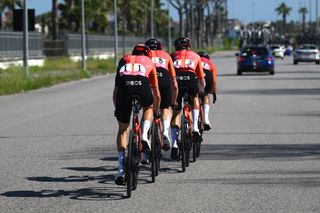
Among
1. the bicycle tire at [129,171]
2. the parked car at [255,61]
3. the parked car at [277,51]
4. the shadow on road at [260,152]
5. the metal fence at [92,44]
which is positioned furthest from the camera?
the parked car at [277,51]

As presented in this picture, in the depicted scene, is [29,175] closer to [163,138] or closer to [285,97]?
[163,138]

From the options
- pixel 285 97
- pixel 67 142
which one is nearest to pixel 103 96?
pixel 285 97

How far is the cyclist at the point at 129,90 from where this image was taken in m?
11.4

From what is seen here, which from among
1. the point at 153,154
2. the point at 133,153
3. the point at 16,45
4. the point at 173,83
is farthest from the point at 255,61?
the point at 133,153

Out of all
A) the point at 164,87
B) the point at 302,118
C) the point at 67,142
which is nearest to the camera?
the point at 164,87

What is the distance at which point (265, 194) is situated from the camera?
11.3m

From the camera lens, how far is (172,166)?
1405 centimetres

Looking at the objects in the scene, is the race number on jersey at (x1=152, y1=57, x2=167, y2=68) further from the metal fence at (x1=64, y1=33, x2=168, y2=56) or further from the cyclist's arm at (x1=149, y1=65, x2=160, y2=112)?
the metal fence at (x1=64, y1=33, x2=168, y2=56)

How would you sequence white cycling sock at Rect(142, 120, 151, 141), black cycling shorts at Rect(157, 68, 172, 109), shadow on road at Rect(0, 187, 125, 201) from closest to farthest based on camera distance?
shadow on road at Rect(0, 187, 125, 201) → white cycling sock at Rect(142, 120, 151, 141) → black cycling shorts at Rect(157, 68, 172, 109)

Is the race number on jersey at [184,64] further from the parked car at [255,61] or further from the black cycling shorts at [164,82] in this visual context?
the parked car at [255,61]

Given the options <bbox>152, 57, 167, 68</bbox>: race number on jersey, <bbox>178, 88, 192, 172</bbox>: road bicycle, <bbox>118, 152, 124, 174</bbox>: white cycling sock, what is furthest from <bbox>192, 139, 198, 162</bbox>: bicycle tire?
<bbox>118, 152, 124, 174</bbox>: white cycling sock

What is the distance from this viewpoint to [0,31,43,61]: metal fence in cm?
5981

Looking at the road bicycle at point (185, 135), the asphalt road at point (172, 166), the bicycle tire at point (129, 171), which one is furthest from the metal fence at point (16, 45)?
the bicycle tire at point (129, 171)

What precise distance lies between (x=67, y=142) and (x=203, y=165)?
13.7ft
